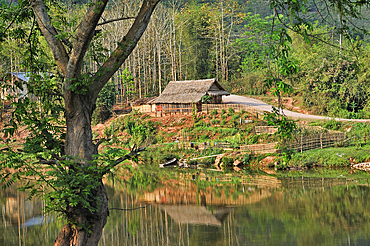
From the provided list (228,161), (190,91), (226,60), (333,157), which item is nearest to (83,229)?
(333,157)

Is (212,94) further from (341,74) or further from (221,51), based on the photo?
(221,51)

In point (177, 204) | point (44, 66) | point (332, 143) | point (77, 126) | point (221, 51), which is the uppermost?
point (221, 51)

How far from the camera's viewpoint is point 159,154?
2620cm

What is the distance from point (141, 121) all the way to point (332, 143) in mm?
14949

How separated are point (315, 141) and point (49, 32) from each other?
19.8 meters

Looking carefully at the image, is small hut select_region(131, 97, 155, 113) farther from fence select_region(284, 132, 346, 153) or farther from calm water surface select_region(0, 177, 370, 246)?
calm water surface select_region(0, 177, 370, 246)

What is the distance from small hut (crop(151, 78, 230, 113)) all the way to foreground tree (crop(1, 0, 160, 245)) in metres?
25.3

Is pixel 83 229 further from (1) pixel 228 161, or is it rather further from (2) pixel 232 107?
(2) pixel 232 107

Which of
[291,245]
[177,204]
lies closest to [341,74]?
[177,204]

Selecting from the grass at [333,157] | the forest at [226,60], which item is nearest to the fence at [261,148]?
the grass at [333,157]

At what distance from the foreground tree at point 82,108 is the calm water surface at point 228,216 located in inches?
204

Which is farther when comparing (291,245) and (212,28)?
(212,28)

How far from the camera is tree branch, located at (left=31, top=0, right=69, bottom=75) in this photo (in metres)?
4.74

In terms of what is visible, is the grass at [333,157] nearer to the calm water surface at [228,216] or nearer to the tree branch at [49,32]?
the calm water surface at [228,216]
